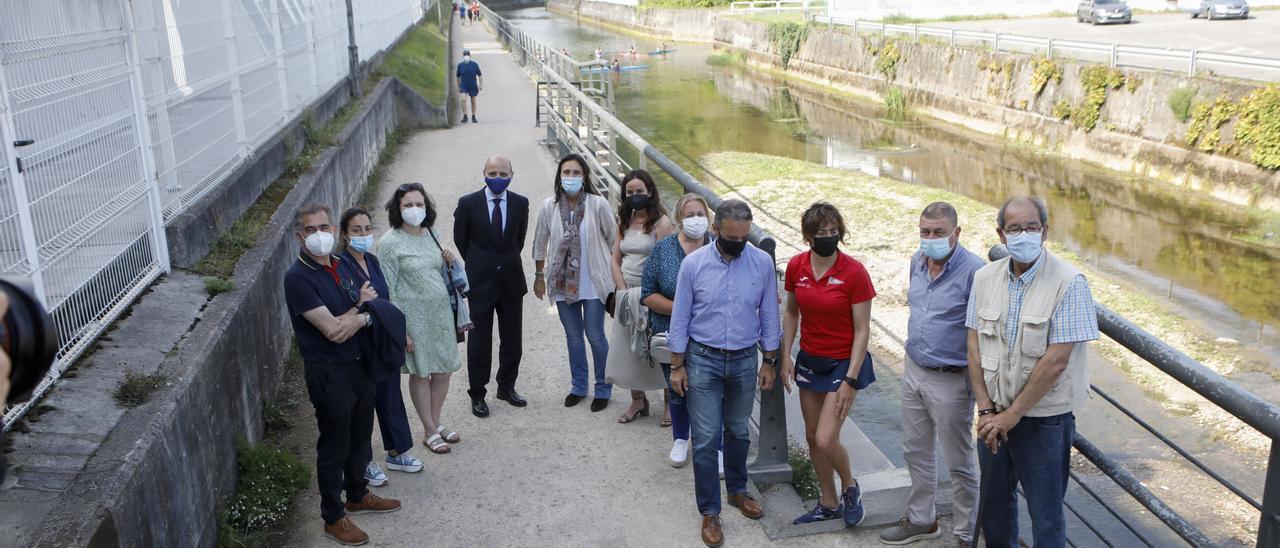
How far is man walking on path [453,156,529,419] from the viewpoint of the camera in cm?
643

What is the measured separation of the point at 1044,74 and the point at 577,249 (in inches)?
865

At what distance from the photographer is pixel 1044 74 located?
83.4ft

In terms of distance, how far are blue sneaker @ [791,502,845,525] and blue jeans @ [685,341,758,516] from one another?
427 millimetres

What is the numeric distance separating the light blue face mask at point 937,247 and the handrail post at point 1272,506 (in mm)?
1487

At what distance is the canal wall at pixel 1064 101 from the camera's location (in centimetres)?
1992

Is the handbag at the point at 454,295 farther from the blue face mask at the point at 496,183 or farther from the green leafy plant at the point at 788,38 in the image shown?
the green leafy plant at the point at 788,38

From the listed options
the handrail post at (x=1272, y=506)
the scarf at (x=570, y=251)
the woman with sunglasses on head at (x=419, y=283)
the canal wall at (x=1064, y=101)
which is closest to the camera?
the handrail post at (x=1272, y=506)

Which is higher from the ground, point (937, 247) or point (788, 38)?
point (937, 247)

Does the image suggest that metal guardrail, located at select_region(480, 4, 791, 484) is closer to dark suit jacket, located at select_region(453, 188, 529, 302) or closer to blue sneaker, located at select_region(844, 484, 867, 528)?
blue sneaker, located at select_region(844, 484, 867, 528)

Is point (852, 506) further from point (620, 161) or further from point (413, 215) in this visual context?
point (620, 161)

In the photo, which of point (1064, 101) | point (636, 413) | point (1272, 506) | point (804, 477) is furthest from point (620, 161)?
point (1064, 101)

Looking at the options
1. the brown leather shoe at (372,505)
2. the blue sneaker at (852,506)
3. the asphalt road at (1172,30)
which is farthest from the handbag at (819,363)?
the asphalt road at (1172,30)

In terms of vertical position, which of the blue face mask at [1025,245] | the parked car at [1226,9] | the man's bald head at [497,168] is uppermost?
the blue face mask at [1025,245]

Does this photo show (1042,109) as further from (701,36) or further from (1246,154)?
(701,36)
